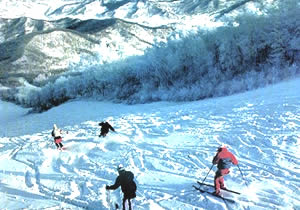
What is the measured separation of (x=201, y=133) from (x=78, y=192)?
21.2ft

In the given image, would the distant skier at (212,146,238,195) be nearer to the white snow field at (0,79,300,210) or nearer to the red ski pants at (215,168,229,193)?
the red ski pants at (215,168,229,193)

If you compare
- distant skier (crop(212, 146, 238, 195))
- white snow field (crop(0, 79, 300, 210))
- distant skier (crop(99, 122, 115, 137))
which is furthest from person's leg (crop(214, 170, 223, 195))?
distant skier (crop(99, 122, 115, 137))

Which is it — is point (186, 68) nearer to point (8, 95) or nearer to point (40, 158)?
point (40, 158)

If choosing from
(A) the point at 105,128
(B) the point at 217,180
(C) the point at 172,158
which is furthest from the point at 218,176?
(A) the point at 105,128

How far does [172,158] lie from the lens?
13.5 meters

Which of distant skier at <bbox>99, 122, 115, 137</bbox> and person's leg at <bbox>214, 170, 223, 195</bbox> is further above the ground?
distant skier at <bbox>99, 122, 115, 137</bbox>

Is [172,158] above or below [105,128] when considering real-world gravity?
below

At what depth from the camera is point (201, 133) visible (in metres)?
16.1

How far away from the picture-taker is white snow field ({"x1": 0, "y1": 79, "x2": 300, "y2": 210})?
413 inches

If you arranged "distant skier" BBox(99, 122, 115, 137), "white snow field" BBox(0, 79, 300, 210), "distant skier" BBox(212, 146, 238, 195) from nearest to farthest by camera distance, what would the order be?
"distant skier" BBox(212, 146, 238, 195), "white snow field" BBox(0, 79, 300, 210), "distant skier" BBox(99, 122, 115, 137)

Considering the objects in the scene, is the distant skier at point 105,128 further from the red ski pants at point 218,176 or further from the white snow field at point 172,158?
the red ski pants at point 218,176

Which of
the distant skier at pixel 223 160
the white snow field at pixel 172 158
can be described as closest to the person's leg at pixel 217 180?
the distant skier at pixel 223 160

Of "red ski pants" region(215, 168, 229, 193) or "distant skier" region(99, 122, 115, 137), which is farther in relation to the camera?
"distant skier" region(99, 122, 115, 137)

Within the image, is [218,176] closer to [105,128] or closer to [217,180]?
[217,180]
